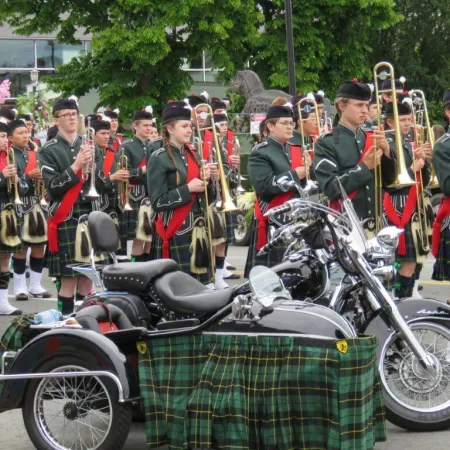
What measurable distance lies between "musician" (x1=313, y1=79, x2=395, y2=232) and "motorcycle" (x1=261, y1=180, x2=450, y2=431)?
2011 mm

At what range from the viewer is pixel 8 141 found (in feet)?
40.6

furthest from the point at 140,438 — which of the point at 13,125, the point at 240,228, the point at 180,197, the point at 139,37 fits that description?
the point at 139,37

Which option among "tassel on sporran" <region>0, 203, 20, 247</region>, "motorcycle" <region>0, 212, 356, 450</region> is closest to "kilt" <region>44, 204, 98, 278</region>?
"tassel on sporran" <region>0, 203, 20, 247</region>

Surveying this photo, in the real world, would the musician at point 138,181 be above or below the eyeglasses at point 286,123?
below

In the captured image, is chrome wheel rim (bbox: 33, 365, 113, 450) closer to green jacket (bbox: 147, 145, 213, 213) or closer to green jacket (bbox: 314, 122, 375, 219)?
green jacket (bbox: 314, 122, 375, 219)

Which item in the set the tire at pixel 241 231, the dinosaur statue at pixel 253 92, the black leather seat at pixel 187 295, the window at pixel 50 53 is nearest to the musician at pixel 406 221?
the black leather seat at pixel 187 295

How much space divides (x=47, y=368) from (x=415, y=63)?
28565 millimetres

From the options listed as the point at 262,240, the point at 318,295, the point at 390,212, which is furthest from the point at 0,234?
the point at 318,295

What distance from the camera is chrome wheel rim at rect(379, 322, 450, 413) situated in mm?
6391

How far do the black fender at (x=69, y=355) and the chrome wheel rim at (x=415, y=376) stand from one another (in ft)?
4.28

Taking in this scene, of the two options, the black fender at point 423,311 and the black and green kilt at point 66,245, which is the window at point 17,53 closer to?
the black and green kilt at point 66,245

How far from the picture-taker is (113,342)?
604cm

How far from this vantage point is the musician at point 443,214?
8.96 meters

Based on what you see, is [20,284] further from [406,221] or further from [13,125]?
[406,221]
